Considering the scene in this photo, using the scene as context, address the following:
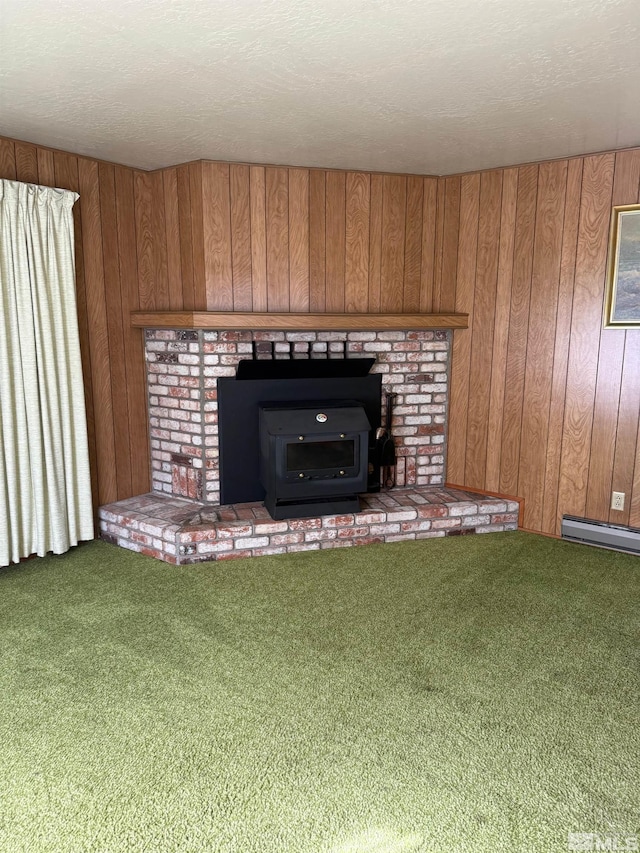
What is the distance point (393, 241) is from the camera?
4043 millimetres

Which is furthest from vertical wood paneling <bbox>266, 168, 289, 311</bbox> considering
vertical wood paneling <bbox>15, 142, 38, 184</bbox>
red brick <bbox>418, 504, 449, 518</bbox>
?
red brick <bbox>418, 504, 449, 518</bbox>

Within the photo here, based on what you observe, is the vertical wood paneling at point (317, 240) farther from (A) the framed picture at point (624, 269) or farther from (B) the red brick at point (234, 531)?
(A) the framed picture at point (624, 269)

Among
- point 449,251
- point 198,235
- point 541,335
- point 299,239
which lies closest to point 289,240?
point 299,239

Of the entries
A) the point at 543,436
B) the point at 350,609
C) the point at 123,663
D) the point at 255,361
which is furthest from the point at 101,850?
Result: the point at 543,436

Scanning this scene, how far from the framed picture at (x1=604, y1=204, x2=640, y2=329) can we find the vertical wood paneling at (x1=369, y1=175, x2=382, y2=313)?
1350mm

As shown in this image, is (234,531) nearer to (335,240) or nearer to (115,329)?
(115,329)

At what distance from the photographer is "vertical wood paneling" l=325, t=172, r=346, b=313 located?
3.87 m

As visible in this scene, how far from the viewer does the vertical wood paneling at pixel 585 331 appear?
3.55 m

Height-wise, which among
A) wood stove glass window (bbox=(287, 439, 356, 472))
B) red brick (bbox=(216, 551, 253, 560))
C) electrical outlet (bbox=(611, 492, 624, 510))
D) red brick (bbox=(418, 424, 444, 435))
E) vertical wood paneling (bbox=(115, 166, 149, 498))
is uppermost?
vertical wood paneling (bbox=(115, 166, 149, 498))

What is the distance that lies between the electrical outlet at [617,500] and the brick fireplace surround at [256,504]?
1.88ft

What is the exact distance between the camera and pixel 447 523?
395cm

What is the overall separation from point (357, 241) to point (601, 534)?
232 cm

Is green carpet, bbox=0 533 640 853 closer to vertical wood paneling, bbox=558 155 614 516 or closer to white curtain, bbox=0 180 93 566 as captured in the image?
white curtain, bbox=0 180 93 566

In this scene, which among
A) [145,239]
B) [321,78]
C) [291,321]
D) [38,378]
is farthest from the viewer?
[145,239]
